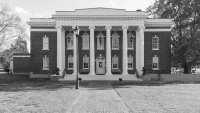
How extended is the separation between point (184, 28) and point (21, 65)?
1372 inches

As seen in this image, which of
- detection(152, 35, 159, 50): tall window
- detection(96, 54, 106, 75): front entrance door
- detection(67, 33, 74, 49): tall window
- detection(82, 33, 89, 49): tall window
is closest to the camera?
detection(82, 33, 89, 49): tall window

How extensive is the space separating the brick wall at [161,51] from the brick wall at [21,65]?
2581 centimetres

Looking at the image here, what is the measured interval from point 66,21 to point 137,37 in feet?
40.0

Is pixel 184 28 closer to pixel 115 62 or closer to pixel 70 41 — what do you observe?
pixel 115 62

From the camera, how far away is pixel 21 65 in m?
35.1

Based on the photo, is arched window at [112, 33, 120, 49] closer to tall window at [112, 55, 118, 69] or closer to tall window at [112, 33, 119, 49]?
tall window at [112, 33, 119, 49]

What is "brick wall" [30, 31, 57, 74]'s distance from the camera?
2711 cm

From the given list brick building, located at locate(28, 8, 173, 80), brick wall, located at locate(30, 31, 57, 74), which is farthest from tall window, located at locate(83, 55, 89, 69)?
brick wall, located at locate(30, 31, 57, 74)

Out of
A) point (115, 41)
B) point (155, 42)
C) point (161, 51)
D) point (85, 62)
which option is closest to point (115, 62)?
point (115, 41)

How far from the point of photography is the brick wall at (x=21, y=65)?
114 ft

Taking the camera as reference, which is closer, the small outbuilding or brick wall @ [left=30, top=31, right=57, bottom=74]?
brick wall @ [left=30, top=31, right=57, bottom=74]

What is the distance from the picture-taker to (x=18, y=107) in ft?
26.2

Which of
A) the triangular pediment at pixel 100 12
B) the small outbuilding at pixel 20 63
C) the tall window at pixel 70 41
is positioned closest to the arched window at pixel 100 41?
the triangular pediment at pixel 100 12

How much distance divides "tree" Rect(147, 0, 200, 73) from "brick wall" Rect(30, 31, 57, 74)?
21326mm
